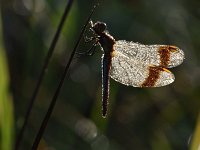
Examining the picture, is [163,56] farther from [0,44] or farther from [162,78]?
[0,44]

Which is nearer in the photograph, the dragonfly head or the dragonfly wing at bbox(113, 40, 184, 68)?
the dragonfly head

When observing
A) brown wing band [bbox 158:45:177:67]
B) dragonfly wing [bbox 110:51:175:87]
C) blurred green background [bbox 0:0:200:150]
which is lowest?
blurred green background [bbox 0:0:200:150]

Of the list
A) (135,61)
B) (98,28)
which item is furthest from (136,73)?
(98,28)

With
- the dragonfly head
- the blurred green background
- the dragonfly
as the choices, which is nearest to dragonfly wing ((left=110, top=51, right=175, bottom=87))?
the dragonfly

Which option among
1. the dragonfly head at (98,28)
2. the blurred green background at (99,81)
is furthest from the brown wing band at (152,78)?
the blurred green background at (99,81)

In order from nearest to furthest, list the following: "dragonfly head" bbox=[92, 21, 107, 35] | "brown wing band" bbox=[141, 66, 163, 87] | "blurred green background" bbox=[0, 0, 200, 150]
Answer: "dragonfly head" bbox=[92, 21, 107, 35], "brown wing band" bbox=[141, 66, 163, 87], "blurred green background" bbox=[0, 0, 200, 150]

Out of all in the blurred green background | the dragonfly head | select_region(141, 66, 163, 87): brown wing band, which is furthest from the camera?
the blurred green background

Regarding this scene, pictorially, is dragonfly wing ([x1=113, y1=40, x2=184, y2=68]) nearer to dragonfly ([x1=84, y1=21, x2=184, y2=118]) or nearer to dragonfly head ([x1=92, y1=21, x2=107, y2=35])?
dragonfly ([x1=84, y1=21, x2=184, y2=118])

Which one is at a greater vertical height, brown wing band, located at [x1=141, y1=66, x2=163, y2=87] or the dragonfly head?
the dragonfly head
